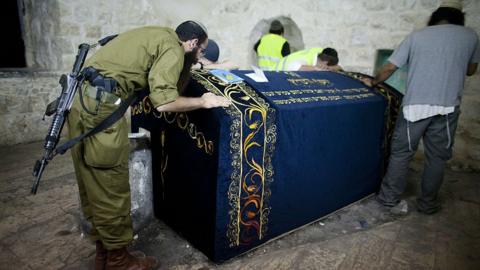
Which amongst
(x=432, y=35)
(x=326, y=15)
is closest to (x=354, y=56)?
(x=326, y=15)

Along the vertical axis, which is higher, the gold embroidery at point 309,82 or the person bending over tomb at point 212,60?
the person bending over tomb at point 212,60

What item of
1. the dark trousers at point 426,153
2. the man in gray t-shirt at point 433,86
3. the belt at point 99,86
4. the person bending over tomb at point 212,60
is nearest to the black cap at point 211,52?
the person bending over tomb at point 212,60

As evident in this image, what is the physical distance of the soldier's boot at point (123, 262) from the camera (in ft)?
6.19

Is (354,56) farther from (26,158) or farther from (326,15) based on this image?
(26,158)

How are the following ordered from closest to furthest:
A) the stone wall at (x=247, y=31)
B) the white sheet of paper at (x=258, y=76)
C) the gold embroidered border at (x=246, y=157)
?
the gold embroidered border at (x=246, y=157) → the white sheet of paper at (x=258, y=76) → the stone wall at (x=247, y=31)

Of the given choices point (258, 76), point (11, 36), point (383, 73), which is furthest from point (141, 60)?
point (11, 36)

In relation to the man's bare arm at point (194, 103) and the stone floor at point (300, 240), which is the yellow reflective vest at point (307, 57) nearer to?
the stone floor at point (300, 240)

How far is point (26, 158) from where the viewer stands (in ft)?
12.2

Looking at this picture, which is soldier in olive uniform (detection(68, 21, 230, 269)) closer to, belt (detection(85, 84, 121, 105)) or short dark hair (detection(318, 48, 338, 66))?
belt (detection(85, 84, 121, 105))

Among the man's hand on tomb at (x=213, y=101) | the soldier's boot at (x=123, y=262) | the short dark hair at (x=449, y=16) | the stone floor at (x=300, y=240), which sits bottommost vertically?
the stone floor at (x=300, y=240)

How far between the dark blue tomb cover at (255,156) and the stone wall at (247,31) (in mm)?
1684

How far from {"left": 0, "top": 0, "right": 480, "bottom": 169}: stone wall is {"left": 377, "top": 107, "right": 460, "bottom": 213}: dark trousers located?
4.42 ft

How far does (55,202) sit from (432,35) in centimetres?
326

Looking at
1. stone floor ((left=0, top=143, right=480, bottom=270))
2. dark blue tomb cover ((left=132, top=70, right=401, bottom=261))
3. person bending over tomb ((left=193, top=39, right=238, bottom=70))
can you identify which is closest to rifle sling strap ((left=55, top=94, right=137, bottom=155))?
dark blue tomb cover ((left=132, top=70, right=401, bottom=261))
